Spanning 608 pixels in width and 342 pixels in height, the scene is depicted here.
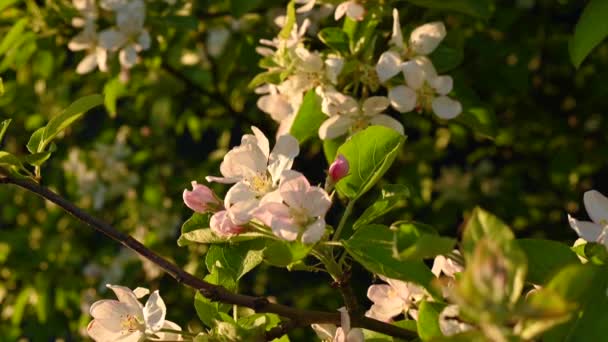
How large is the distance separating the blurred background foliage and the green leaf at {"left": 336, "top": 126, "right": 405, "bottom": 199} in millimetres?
1111

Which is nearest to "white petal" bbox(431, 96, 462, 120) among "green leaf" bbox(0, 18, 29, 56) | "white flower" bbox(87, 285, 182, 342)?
"white flower" bbox(87, 285, 182, 342)

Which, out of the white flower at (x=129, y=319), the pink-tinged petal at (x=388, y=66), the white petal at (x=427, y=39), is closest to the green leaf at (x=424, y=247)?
the white flower at (x=129, y=319)

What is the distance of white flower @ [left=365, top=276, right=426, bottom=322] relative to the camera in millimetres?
1202

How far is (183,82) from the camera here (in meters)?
2.65

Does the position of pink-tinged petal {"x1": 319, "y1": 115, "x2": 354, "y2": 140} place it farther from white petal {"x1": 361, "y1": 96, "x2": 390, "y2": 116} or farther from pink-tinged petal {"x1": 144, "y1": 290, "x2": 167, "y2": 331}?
pink-tinged petal {"x1": 144, "y1": 290, "x2": 167, "y2": 331}

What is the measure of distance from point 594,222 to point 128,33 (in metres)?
1.23

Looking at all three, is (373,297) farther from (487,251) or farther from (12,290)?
(12,290)

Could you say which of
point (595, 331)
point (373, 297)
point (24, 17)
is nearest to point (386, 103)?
point (373, 297)

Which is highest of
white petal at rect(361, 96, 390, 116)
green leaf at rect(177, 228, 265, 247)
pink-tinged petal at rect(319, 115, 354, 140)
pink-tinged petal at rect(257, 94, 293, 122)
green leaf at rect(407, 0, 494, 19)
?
green leaf at rect(407, 0, 494, 19)

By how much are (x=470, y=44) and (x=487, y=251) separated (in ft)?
5.98

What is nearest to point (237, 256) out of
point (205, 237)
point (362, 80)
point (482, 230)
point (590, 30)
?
point (205, 237)

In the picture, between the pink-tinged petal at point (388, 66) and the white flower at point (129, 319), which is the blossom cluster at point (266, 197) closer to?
the white flower at point (129, 319)

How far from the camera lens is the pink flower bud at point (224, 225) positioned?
1105 mm

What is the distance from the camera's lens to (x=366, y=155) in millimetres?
1211
